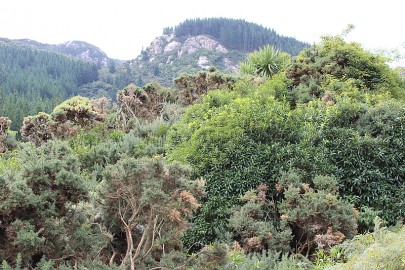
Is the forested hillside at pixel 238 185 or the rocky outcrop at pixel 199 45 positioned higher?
the rocky outcrop at pixel 199 45

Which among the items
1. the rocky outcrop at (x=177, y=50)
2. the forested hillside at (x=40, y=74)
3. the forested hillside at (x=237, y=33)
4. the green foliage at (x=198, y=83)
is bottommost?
the forested hillside at (x=40, y=74)

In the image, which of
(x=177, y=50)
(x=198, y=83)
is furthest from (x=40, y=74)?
(x=198, y=83)

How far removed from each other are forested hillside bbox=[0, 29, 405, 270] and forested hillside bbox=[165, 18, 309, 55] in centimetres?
8609

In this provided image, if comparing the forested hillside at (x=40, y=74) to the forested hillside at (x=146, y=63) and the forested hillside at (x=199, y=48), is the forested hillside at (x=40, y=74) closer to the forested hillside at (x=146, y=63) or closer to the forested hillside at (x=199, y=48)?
the forested hillside at (x=146, y=63)

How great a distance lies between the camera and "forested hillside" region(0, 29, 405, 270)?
336 centimetres

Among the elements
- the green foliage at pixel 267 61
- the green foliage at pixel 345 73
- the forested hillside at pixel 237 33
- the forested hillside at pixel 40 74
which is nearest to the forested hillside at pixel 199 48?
the forested hillside at pixel 237 33

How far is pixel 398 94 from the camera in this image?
9672 millimetres

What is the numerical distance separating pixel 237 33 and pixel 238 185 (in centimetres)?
10460

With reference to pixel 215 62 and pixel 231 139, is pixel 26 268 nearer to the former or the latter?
pixel 231 139

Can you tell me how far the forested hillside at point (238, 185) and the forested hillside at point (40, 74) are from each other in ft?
197

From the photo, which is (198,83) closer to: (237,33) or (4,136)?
(4,136)

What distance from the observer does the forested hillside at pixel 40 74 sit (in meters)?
72.5

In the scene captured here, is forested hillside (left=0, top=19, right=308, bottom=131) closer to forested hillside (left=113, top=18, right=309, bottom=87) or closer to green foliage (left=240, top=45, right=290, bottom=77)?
forested hillside (left=113, top=18, right=309, bottom=87)

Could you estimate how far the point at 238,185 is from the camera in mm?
6082
